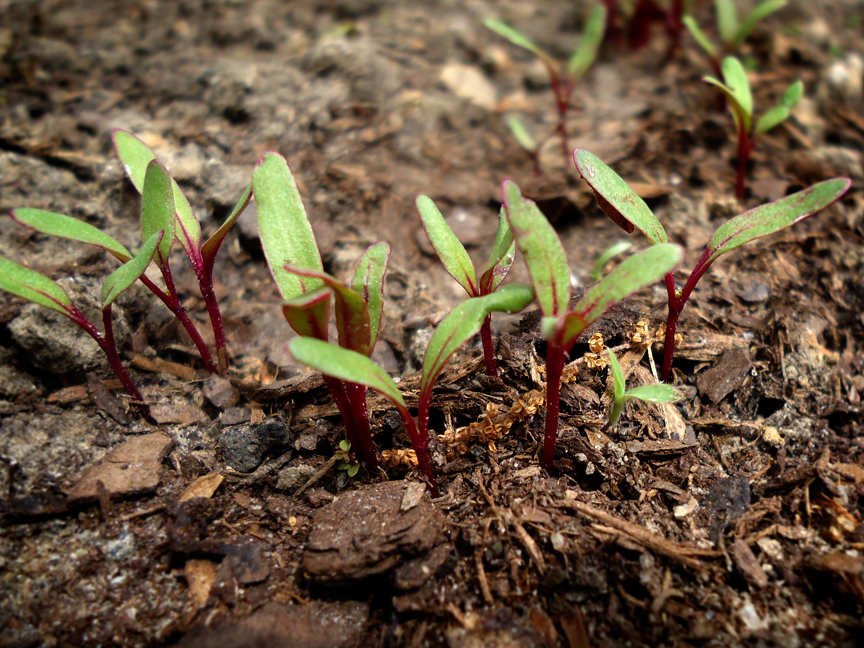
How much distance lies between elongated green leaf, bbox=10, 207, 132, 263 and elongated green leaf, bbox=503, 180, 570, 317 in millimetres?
1014

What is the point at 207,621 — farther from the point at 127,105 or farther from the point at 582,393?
the point at 127,105

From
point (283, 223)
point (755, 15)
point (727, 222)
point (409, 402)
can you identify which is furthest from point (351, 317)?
point (755, 15)

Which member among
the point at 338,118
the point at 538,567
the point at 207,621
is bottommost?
the point at 207,621

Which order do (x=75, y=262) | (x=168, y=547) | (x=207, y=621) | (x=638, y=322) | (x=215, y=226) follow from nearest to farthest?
1. (x=207, y=621)
2. (x=168, y=547)
3. (x=638, y=322)
4. (x=75, y=262)
5. (x=215, y=226)

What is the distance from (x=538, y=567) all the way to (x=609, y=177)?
3.12 ft

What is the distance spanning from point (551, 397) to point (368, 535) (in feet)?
1.72

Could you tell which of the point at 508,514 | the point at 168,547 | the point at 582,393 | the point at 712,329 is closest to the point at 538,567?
the point at 508,514

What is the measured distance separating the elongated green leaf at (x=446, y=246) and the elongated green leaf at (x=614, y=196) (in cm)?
36

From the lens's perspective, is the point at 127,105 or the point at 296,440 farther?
the point at 127,105

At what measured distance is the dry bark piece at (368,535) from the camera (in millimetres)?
1206

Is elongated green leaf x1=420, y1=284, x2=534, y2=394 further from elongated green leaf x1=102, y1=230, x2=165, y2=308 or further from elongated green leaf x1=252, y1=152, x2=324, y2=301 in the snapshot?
elongated green leaf x1=102, y1=230, x2=165, y2=308

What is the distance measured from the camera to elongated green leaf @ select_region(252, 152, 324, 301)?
1.31 meters

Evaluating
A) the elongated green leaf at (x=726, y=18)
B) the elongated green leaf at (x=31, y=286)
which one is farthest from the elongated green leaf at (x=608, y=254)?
the elongated green leaf at (x=31, y=286)

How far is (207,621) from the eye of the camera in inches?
47.3
